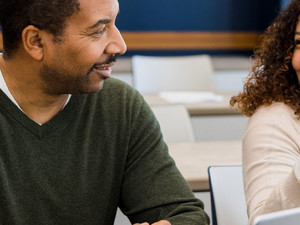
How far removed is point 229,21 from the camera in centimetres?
492

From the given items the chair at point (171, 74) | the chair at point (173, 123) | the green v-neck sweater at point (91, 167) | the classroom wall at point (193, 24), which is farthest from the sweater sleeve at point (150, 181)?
the classroom wall at point (193, 24)

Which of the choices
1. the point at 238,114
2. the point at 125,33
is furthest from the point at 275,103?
the point at 125,33

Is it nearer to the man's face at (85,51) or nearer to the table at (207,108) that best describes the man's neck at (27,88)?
the man's face at (85,51)

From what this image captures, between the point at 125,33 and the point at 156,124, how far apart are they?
134 inches

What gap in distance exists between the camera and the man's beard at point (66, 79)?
50.4 inches

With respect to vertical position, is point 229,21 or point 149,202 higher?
point 149,202

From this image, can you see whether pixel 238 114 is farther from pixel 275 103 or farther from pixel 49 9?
pixel 49 9

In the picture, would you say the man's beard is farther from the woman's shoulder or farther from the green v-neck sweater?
the woman's shoulder

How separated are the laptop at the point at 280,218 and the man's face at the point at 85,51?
2.06ft

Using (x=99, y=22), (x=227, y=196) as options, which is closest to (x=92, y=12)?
(x=99, y=22)

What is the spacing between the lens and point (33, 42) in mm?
1273

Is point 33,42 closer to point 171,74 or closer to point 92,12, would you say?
point 92,12

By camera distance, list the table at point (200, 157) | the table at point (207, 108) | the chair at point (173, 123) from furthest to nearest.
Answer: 1. the table at point (207, 108)
2. the chair at point (173, 123)
3. the table at point (200, 157)

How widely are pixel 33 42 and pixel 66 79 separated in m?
0.11
